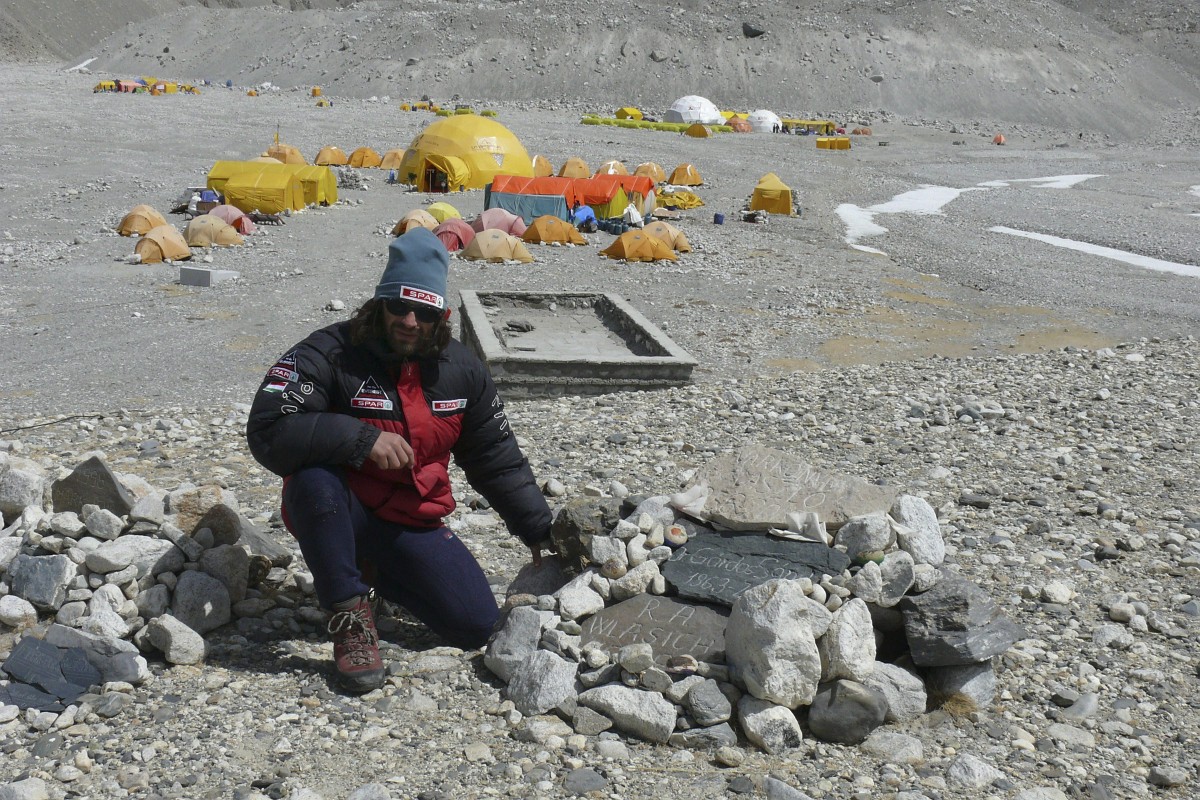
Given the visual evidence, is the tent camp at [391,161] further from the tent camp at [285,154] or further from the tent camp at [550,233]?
the tent camp at [550,233]

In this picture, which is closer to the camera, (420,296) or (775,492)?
(420,296)

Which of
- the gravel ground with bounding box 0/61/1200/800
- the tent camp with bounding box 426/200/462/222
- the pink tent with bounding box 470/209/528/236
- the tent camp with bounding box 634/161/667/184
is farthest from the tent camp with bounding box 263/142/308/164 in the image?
the pink tent with bounding box 470/209/528/236

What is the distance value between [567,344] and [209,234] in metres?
7.49

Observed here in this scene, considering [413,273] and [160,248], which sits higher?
[413,273]

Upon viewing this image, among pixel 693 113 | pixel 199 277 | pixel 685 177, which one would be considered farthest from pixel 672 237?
pixel 693 113

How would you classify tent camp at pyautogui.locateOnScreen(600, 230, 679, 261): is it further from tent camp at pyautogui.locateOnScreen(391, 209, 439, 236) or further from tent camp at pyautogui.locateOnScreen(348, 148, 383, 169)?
tent camp at pyautogui.locateOnScreen(348, 148, 383, 169)

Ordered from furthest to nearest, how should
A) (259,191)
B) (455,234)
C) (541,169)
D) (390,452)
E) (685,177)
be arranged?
(685,177) < (541,169) < (259,191) < (455,234) < (390,452)

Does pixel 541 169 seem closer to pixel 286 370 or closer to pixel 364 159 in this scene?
pixel 364 159

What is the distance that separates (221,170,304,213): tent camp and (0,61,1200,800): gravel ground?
560mm

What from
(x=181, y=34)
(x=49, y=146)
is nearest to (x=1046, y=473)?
(x=49, y=146)

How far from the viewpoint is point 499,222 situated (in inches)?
606

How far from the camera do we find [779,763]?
3096 millimetres

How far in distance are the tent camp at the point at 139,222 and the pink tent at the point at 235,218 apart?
762 mm

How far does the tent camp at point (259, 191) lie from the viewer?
17.1 metres
